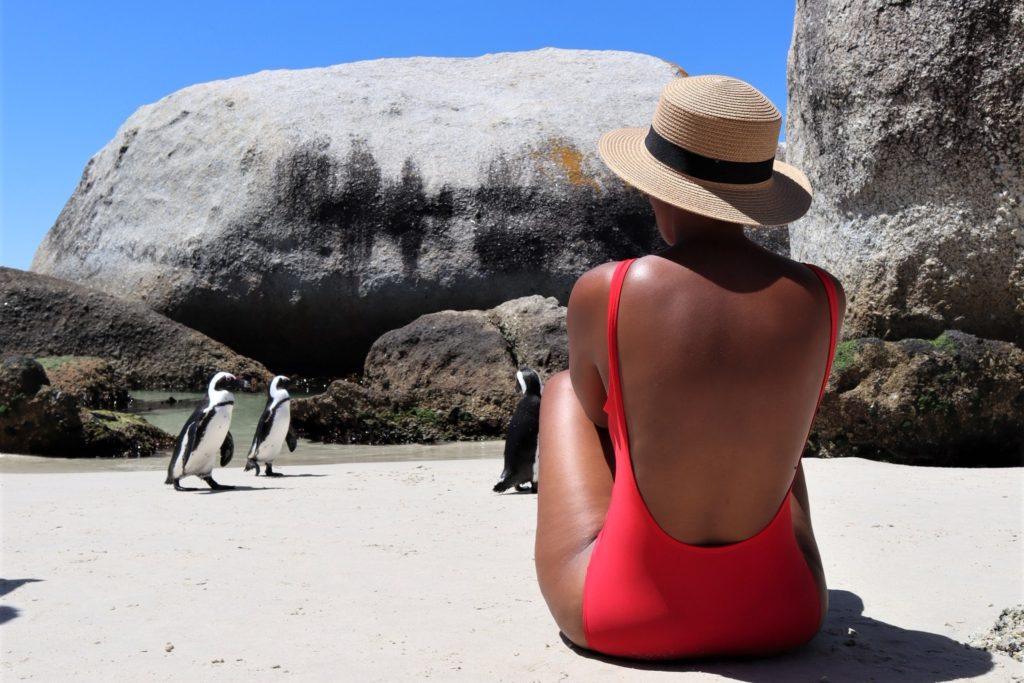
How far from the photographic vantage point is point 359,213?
13656 millimetres

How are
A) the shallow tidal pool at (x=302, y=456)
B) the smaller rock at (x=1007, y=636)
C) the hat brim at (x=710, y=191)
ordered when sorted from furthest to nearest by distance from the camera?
the shallow tidal pool at (x=302, y=456)
the smaller rock at (x=1007, y=636)
the hat brim at (x=710, y=191)

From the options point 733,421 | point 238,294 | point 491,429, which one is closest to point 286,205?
point 238,294

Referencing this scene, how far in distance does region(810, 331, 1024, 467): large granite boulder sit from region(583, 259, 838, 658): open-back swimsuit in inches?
155

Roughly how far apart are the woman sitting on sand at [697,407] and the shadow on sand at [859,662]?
0.04m

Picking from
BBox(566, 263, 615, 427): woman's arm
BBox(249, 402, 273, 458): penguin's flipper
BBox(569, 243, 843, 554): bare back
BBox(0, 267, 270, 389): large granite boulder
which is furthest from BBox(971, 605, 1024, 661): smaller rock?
BBox(0, 267, 270, 389): large granite boulder

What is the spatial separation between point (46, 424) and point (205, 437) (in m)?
2.56

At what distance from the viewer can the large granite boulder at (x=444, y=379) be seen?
908 centimetres

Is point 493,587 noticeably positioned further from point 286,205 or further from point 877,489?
point 286,205

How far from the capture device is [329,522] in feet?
14.3

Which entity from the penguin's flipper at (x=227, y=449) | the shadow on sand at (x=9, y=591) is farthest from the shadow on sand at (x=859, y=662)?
the penguin's flipper at (x=227, y=449)

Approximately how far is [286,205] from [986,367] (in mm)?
9465

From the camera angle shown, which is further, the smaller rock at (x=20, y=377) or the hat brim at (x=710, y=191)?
the smaller rock at (x=20, y=377)

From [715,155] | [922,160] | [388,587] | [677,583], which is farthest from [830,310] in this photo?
[922,160]

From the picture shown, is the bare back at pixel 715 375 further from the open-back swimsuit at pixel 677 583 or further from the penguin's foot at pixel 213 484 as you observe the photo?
the penguin's foot at pixel 213 484
